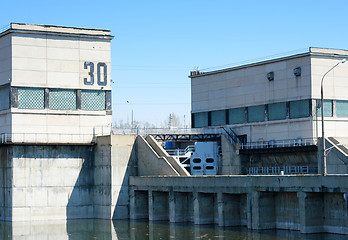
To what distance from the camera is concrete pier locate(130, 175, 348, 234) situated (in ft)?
172

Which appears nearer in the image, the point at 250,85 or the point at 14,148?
the point at 14,148

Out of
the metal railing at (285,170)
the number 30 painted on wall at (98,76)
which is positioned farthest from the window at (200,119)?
the number 30 painted on wall at (98,76)

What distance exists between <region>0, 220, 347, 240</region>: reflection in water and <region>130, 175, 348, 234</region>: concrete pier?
1.04m

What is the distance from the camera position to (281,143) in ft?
252

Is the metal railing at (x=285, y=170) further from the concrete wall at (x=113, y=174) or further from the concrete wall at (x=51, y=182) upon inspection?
the concrete wall at (x=51, y=182)

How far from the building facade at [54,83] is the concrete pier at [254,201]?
9.39 m

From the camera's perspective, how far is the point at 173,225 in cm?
6512

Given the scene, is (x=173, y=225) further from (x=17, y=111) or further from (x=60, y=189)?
(x=17, y=111)

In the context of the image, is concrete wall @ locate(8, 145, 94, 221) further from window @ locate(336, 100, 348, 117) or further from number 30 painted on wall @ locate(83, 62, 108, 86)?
window @ locate(336, 100, 348, 117)

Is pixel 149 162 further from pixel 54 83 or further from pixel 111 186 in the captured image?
pixel 54 83

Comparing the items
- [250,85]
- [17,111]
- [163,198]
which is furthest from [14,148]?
[250,85]

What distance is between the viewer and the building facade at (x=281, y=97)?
7450cm

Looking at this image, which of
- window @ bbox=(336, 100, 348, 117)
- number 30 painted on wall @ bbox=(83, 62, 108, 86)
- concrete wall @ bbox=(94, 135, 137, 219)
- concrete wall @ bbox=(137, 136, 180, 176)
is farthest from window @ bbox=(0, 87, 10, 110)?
window @ bbox=(336, 100, 348, 117)

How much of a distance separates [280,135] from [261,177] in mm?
20998
